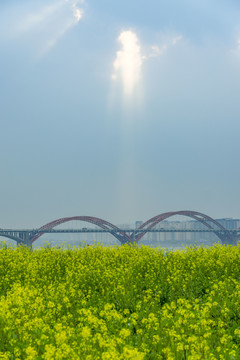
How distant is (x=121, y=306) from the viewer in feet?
43.1

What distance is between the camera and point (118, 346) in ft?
27.1

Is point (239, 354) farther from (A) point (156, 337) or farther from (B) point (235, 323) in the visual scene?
(B) point (235, 323)

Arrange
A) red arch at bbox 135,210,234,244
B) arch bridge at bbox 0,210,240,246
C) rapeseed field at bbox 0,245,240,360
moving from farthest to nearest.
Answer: red arch at bbox 135,210,234,244 < arch bridge at bbox 0,210,240,246 < rapeseed field at bbox 0,245,240,360

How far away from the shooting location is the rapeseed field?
7941mm

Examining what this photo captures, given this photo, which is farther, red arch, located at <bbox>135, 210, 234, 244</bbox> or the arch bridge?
red arch, located at <bbox>135, 210, 234, 244</bbox>

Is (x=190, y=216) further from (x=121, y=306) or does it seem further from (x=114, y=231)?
(x=121, y=306)

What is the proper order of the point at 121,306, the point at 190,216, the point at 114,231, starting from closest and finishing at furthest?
the point at 121,306 < the point at 114,231 < the point at 190,216

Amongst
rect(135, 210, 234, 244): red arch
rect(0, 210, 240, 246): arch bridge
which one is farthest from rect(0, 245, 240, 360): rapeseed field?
rect(135, 210, 234, 244): red arch

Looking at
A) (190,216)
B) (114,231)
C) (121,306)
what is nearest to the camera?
(121,306)

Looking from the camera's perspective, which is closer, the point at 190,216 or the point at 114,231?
the point at 114,231

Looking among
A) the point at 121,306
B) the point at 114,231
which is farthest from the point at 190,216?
the point at 121,306

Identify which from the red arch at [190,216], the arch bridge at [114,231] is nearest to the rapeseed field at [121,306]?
Result: the arch bridge at [114,231]

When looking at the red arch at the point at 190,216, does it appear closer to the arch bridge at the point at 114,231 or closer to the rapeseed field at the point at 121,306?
the arch bridge at the point at 114,231

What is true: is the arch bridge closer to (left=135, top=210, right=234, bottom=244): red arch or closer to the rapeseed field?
(left=135, top=210, right=234, bottom=244): red arch
